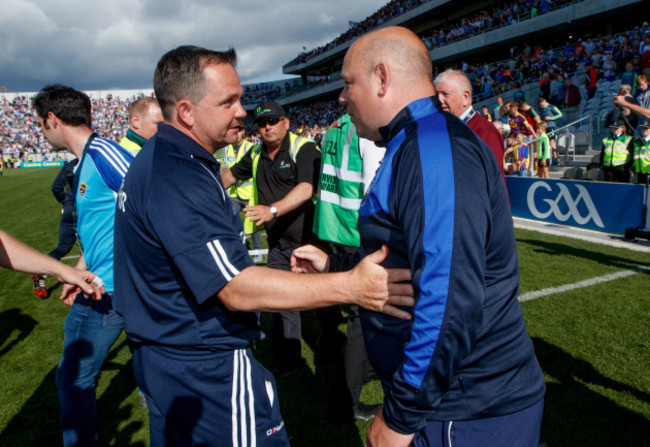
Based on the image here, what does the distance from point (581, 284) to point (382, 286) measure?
5179mm

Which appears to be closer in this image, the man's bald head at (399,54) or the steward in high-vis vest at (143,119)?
the man's bald head at (399,54)

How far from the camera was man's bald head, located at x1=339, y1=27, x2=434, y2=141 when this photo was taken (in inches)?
61.2

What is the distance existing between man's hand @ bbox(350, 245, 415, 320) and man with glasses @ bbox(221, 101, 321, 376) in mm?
2563

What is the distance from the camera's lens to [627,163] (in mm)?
10414

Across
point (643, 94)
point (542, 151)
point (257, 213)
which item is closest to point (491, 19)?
point (542, 151)

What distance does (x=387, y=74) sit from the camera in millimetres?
1551

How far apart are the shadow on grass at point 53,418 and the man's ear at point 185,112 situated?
2579mm

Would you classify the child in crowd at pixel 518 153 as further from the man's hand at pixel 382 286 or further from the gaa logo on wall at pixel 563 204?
the man's hand at pixel 382 286

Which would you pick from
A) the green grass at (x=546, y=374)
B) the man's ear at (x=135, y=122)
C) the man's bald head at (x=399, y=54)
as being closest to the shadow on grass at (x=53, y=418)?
the green grass at (x=546, y=374)

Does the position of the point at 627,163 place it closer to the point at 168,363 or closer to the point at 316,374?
the point at 316,374

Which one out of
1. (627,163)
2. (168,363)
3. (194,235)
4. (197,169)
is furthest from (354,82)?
(627,163)

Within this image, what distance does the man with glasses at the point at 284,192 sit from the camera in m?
4.06

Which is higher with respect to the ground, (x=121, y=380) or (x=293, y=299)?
(x=293, y=299)

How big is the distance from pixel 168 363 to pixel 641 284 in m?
5.82
